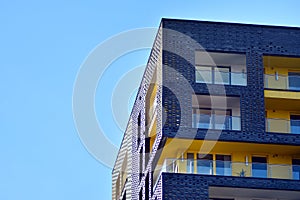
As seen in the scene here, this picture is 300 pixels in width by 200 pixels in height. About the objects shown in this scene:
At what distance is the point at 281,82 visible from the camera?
44594 mm

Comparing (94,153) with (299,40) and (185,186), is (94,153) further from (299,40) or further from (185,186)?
(299,40)

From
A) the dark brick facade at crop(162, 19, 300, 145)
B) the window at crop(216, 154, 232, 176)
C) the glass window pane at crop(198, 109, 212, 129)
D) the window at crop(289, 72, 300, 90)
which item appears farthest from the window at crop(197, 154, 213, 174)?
the window at crop(289, 72, 300, 90)

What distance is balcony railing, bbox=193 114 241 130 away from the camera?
42344 millimetres

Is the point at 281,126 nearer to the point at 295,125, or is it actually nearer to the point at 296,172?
the point at 295,125

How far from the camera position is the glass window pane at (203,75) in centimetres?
4325

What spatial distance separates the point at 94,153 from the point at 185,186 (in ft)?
21.8

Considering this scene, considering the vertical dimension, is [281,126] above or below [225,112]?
below

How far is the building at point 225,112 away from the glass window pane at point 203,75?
1.6 inches

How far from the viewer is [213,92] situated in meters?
43.1

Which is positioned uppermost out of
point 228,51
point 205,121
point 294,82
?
point 228,51

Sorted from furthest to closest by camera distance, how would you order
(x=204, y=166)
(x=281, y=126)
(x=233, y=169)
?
(x=281, y=126), (x=233, y=169), (x=204, y=166)

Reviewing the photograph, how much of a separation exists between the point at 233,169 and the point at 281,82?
4918 millimetres

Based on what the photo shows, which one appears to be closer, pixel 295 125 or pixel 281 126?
pixel 281 126

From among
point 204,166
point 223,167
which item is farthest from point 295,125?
point 204,166
